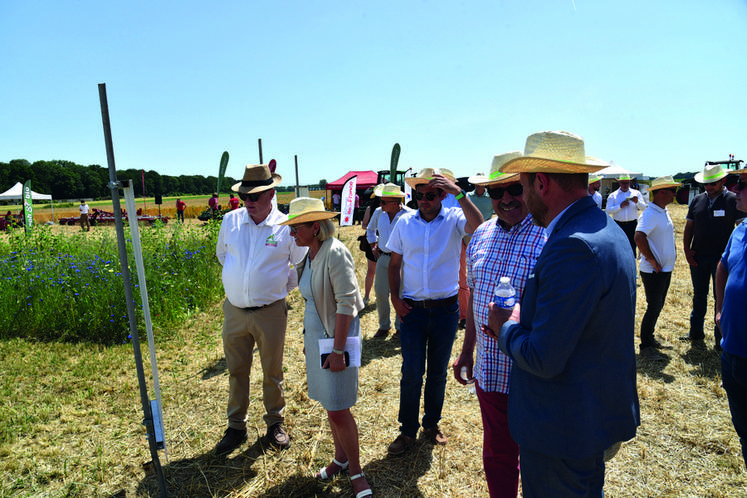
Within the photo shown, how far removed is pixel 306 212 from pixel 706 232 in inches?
202

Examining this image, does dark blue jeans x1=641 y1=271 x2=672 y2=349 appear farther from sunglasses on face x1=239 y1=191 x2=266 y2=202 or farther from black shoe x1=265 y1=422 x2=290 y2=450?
sunglasses on face x1=239 y1=191 x2=266 y2=202

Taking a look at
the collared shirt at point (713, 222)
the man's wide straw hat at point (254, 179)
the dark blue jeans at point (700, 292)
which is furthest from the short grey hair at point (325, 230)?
the dark blue jeans at point (700, 292)

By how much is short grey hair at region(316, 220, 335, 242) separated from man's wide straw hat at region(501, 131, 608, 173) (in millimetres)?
1374

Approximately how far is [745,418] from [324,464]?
2.75 meters

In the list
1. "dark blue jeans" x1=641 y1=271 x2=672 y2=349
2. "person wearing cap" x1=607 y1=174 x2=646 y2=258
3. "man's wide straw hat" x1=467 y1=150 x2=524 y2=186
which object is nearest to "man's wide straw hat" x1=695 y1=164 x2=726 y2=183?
"dark blue jeans" x1=641 y1=271 x2=672 y2=349

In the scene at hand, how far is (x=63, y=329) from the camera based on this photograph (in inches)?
233

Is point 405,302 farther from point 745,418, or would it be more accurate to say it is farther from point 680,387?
point 680,387

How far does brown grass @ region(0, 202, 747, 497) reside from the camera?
2.95 metres

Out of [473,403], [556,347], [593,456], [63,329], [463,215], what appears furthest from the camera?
[63,329]

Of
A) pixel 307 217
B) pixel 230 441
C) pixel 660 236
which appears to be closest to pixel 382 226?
pixel 307 217

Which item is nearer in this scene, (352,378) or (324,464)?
(352,378)

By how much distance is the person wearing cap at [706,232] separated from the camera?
495 centimetres

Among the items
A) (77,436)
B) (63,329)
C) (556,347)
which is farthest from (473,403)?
(63,329)

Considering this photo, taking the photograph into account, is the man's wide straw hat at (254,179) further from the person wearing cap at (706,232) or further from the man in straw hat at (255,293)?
the person wearing cap at (706,232)
